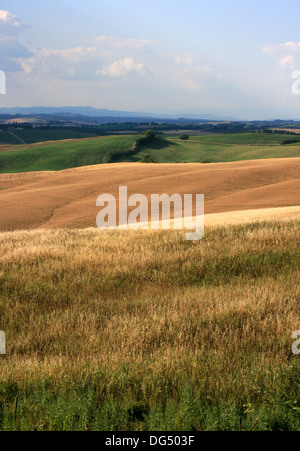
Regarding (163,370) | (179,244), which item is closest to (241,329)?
(163,370)

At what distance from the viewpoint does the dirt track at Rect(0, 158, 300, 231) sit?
107 feet

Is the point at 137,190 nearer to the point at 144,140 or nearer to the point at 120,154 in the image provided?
the point at 120,154

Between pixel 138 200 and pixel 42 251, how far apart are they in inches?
1060

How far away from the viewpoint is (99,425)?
4.07 meters

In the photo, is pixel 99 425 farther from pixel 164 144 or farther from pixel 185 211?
pixel 164 144

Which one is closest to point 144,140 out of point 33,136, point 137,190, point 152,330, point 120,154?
point 120,154

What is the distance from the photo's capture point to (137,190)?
44.4 m

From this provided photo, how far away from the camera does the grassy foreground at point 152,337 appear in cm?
428

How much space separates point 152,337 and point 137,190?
126 feet

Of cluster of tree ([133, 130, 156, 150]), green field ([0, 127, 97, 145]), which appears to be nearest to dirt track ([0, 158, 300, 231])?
cluster of tree ([133, 130, 156, 150])

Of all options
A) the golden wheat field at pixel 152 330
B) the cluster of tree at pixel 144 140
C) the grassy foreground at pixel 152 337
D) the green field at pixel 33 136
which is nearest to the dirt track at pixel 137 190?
the golden wheat field at pixel 152 330

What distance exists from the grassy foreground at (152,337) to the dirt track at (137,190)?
18901 millimetres

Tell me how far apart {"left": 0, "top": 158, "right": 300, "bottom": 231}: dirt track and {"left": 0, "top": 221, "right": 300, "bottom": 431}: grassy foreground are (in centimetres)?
1890

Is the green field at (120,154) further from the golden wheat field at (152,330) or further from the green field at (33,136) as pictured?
the golden wheat field at (152,330)
